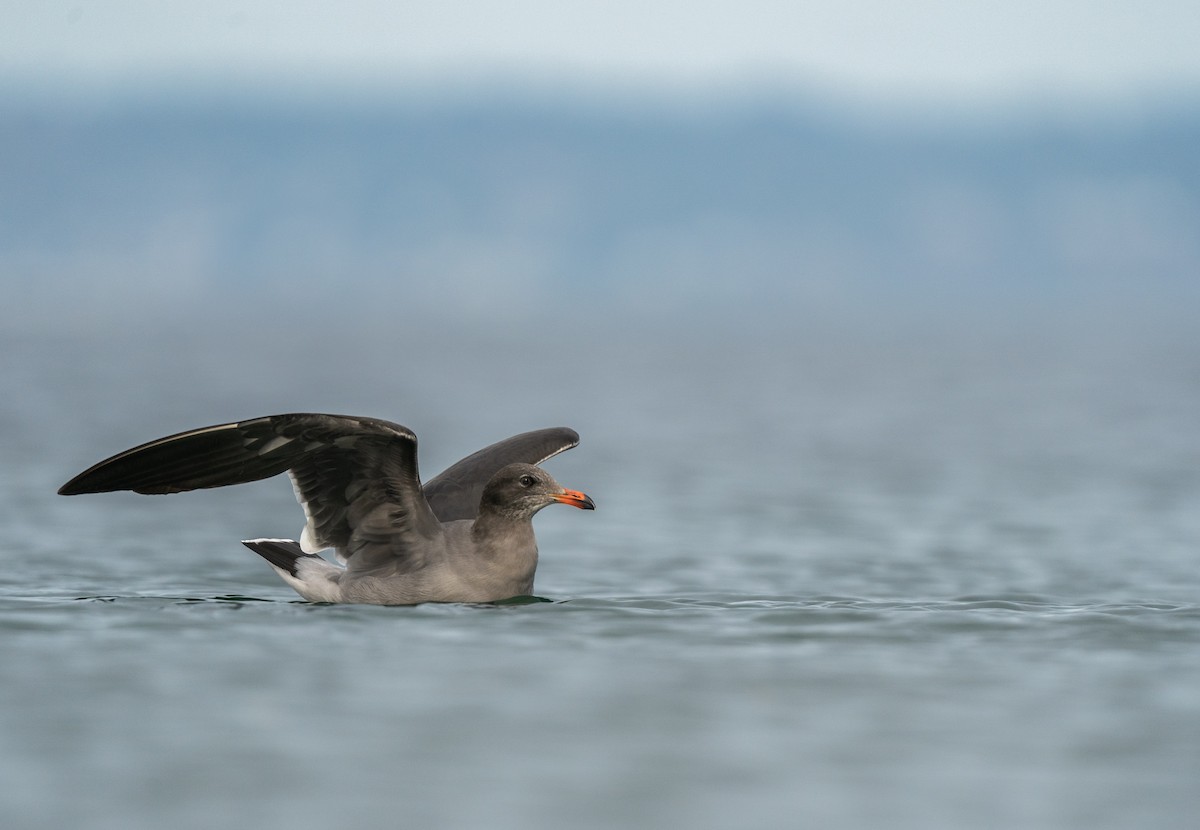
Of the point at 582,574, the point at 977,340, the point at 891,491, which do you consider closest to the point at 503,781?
the point at 582,574

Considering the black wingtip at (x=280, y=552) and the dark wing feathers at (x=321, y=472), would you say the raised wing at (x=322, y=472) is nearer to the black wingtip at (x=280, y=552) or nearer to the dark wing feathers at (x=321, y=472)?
the dark wing feathers at (x=321, y=472)

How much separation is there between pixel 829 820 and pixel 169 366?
6511 cm

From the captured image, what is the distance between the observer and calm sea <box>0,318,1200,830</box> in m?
8.25

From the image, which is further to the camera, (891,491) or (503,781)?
(891,491)

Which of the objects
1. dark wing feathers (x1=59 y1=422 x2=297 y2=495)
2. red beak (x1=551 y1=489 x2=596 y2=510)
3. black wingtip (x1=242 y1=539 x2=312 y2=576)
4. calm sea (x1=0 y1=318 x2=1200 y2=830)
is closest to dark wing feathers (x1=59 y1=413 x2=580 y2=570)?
dark wing feathers (x1=59 y1=422 x2=297 y2=495)

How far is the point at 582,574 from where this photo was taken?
1619cm

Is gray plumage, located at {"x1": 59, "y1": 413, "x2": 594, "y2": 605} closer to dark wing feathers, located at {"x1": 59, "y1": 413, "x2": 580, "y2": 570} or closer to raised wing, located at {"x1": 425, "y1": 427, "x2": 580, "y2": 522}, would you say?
dark wing feathers, located at {"x1": 59, "y1": 413, "x2": 580, "y2": 570}

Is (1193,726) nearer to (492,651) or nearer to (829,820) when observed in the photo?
(829,820)

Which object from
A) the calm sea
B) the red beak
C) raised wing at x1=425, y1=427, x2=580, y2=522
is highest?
raised wing at x1=425, y1=427, x2=580, y2=522

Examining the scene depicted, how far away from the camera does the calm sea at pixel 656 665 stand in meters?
8.25

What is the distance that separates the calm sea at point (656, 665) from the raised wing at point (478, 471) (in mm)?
1140

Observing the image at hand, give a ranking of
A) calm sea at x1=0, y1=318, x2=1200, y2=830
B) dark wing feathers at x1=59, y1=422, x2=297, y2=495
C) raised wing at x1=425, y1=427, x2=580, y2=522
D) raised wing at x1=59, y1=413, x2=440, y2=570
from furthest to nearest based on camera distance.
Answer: raised wing at x1=425, y1=427, x2=580, y2=522, dark wing feathers at x1=59, y1=422, x2=297, y2=495, raised wing at x1=59, y1=413, x2=440, y2=570, calm sea at x1=0, y1=318, x2=1200, y2=830

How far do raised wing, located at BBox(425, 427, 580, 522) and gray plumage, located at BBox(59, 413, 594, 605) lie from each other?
450mm

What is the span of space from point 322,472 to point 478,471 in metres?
2.18
